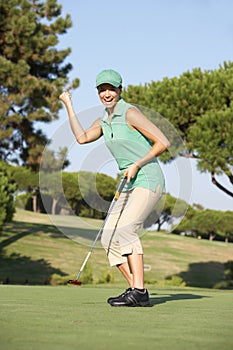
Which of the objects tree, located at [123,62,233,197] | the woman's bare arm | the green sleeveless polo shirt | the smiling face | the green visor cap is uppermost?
tree, located at [123,62,233,197]

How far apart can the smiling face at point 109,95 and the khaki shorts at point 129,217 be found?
69 cm

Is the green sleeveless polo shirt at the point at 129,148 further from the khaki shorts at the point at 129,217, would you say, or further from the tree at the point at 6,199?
the tree at the point at 6,199

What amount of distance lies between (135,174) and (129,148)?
0.68 feet

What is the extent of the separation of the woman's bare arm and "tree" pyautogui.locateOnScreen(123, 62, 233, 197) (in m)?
16.4

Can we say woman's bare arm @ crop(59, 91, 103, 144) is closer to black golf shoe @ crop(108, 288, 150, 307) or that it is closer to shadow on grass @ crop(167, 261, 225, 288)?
black golf shoe @ crop(108, 288, 150, 307)

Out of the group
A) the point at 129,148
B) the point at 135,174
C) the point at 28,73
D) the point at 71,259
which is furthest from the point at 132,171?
the point at 71,259

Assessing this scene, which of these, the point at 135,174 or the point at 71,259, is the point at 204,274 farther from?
the point at 135,174

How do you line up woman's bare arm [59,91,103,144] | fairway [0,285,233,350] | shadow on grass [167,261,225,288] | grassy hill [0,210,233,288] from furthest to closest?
shadow on grass [167,261,225,288], grassy hill [0,210,233,288], woman's bare arm [59,91,103,144], fairway [0,285,233,350]

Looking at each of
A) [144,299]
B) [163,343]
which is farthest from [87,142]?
[163,343]

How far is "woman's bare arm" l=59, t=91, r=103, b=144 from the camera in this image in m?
5.24

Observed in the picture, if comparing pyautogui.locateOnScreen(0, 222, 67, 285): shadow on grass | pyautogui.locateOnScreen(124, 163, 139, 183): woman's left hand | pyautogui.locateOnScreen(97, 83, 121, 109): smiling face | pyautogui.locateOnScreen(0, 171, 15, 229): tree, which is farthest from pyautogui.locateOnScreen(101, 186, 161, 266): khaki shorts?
pyautogui.locateOnScreen(0, 222, 67, 285): shadow on grass

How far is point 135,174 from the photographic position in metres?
4.81

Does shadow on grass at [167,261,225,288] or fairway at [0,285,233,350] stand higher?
fairway at [0,285,233,350]

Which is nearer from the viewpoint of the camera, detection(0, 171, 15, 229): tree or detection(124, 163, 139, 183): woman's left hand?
detection(124, 163, 139, 183): woman's left hand
